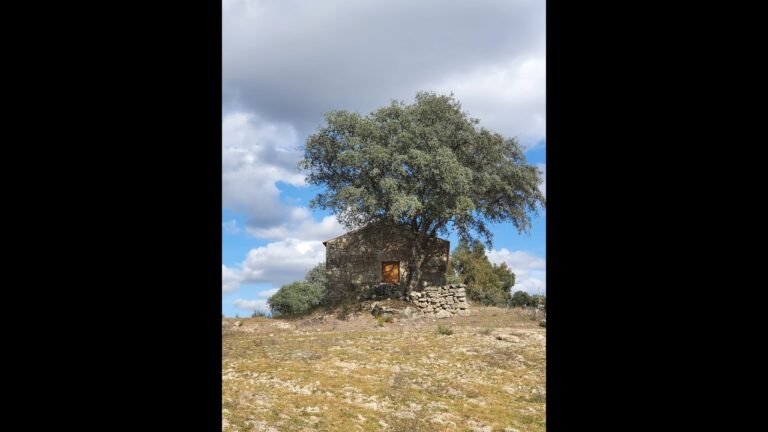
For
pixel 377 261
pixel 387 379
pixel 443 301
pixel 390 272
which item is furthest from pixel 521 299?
pixel 387 379

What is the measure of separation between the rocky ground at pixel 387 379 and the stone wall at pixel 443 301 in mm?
2188

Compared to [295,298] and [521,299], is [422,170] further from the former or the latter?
[295,298]

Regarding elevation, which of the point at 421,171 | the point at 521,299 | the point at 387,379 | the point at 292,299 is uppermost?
the point at 421,171

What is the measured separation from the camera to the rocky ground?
20.7ft

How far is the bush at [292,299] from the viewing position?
22.3 metres

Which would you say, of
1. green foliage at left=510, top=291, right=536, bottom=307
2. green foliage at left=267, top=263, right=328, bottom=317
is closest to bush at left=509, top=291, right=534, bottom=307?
green foliage at left=510, top=291, right=536, bottom=307

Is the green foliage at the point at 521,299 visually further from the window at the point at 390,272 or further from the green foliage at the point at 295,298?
the green foliage at the point at 295,298

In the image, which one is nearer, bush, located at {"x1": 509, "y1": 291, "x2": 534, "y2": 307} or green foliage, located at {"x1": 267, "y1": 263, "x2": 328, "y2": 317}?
bush, located at {"x1": 509, "y1": 291, "x2": 534, "y2": 307}

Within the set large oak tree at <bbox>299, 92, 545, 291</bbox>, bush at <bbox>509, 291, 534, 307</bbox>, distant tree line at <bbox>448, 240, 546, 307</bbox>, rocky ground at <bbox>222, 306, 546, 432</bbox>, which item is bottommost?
rocky ground at <bbox>222, 306, 546, 432</bbox>

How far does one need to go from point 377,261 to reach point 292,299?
22.4ft

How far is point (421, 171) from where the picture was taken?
52.1ft

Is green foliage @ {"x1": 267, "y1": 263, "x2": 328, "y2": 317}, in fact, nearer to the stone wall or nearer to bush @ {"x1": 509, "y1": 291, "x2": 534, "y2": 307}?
the stone wall

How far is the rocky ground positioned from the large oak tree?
13.8 feet
